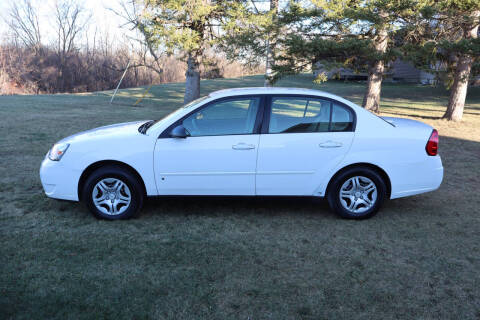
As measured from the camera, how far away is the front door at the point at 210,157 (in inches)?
184

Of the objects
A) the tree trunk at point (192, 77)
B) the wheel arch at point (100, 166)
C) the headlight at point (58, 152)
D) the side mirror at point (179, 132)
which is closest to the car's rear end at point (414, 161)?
the side mirror at point (179, 132)

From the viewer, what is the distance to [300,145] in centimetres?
473

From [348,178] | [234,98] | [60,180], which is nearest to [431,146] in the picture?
[348,178]

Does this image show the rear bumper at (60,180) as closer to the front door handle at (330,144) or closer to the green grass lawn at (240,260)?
the green grass lawn at (240,260)

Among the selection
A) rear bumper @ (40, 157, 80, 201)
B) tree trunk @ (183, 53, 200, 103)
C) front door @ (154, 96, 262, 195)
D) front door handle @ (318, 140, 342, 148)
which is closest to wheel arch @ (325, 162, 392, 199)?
front door handle @ (318, 140, 342, 148)

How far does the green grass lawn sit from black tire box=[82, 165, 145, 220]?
0.12 metres

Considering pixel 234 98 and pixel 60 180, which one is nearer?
pixel 60 180

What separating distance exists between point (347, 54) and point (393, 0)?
2.21 m

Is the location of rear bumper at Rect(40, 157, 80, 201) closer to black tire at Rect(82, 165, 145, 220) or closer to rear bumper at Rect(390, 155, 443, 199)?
black tire at Rect(82, 165, 145, 220)

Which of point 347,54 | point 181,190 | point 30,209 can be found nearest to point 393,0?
point 347,54

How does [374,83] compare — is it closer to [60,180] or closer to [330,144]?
[330,144]

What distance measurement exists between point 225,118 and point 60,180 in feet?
6.83

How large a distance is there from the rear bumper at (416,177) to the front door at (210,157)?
1.79m

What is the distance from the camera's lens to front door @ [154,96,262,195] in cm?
467
